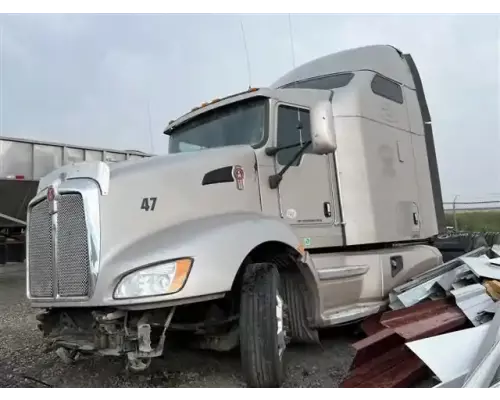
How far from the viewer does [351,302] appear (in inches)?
188

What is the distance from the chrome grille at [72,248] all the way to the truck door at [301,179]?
179 cm

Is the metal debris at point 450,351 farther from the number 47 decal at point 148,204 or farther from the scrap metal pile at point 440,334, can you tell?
the number 47 decal at point 148,204

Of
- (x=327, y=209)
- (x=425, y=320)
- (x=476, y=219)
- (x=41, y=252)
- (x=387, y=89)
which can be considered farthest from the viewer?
(x=476, y=219)

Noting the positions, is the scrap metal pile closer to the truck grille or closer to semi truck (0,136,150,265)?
the truck grille

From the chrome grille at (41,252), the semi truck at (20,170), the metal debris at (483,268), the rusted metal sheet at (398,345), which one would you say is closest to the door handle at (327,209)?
the rusted metal sheet at (398,345)

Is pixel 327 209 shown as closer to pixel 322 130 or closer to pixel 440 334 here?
pixel 322 130

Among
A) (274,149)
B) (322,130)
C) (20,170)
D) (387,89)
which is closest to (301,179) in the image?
(274,149)

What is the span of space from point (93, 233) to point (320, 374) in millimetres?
2279

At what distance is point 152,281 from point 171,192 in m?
0.77

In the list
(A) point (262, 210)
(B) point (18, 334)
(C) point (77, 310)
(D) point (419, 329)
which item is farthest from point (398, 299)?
(B) point (18, 334)

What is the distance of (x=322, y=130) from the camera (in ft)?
12.9

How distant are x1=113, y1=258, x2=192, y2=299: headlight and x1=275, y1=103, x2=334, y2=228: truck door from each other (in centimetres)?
148

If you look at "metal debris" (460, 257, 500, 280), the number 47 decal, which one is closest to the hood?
the number 47 decal

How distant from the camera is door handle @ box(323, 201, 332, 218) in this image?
15.8 feet
